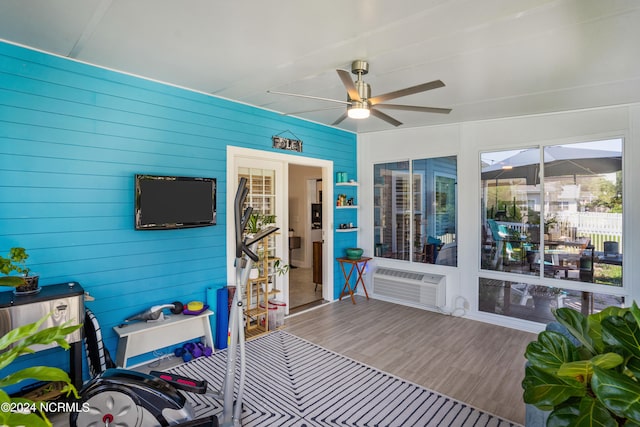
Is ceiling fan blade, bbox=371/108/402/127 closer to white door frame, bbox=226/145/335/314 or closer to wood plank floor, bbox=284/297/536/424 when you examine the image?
white door frame, bbox=226/145/335/314

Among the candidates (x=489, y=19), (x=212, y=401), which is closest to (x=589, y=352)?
(x=489, y=19)

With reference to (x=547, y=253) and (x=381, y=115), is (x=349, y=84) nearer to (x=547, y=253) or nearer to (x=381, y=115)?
(x=381, y=115)

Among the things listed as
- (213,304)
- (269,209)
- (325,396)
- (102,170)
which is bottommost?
(325,396)

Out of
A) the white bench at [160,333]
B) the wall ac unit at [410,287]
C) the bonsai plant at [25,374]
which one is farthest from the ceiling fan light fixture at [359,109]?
the wall ac unit at [410,287]

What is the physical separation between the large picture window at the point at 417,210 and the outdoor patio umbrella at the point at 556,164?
635mm

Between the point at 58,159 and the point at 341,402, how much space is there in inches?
120

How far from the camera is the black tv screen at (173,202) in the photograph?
123 inches

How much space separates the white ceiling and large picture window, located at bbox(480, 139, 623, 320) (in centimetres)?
82

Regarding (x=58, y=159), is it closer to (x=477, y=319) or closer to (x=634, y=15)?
(x=634, y=15)

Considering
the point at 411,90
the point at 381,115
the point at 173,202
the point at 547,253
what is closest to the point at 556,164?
the point at 547,253

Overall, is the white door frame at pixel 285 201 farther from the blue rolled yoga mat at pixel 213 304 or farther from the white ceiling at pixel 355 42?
the white ceiling at pixel 355 42

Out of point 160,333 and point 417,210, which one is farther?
point 417,210

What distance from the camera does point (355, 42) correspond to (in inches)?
97.3

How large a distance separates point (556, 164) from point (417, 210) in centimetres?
189
